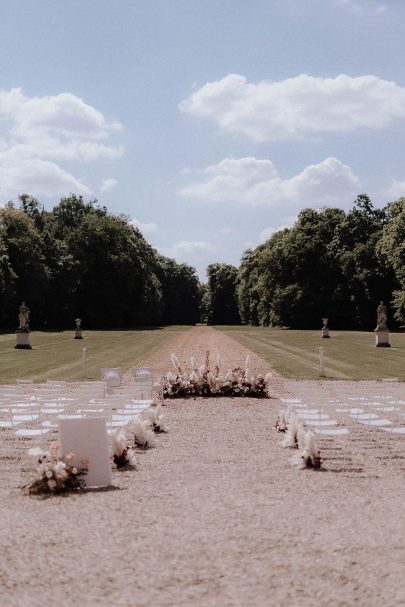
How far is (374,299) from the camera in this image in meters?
78.6

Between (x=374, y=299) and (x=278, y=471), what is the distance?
70.3m

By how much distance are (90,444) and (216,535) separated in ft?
10.3

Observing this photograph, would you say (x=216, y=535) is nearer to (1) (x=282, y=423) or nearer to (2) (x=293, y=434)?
(2) (x=293, y=434)

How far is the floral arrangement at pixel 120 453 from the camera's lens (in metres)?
10.9

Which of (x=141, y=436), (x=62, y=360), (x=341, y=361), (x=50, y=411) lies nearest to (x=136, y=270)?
(x=62, y=360)

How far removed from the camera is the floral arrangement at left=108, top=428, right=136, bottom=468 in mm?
10867

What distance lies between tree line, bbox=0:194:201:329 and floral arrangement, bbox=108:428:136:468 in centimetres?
6223

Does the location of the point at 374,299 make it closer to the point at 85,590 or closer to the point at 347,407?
the point at 347,407

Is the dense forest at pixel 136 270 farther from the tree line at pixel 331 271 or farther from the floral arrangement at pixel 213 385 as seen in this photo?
the floral arrangement at pixel 213 385

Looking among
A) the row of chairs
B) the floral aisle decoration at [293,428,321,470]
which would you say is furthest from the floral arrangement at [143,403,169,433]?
the floral aisle decoration at [293,428,321,470]

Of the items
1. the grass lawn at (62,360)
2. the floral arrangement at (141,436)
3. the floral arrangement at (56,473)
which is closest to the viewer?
the floral arrangement at (56,473)

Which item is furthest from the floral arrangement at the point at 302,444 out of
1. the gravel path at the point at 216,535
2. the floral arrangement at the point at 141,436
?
the floral arrangement at the point at 141,436

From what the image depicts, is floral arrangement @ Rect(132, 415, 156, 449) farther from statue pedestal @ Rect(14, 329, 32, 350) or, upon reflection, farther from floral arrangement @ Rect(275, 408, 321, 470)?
statue pedestal @ Rect(14, 329, 32, 350)

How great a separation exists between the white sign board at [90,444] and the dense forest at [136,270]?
6183cm
